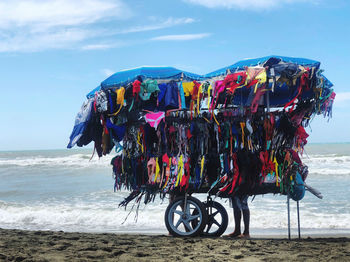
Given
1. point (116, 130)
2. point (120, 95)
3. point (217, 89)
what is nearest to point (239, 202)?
point (217, 89)

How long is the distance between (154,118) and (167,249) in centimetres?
Result: 180

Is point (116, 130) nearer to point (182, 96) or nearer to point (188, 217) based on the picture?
point (182, 96)

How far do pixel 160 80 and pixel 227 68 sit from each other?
93 centimetres

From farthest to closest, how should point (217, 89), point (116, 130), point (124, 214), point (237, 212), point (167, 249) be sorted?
1. point (124, 214)
2. point (116, 130)
3. point (237, 212)
4. point (217, 89)
5. point (167, 249)

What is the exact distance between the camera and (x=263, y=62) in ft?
18.5

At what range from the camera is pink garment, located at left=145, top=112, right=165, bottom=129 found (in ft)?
19.5

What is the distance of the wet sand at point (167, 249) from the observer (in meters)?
4.62

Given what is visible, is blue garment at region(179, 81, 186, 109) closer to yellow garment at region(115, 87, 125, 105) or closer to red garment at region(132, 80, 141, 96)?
red garment at region(132, 80, 141, 96)

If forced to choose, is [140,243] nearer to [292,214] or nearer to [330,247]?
[330,247]

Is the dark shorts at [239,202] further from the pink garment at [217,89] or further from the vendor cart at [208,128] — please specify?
the pink garment at [217,89]

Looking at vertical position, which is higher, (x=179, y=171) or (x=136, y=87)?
(x=136, y=87)

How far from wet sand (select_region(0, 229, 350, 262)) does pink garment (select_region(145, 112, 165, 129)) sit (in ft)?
5.03

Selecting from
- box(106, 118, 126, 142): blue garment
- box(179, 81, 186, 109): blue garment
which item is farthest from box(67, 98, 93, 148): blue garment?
box(179, 81, 186, 109): blue garment

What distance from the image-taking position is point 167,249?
5.09m
